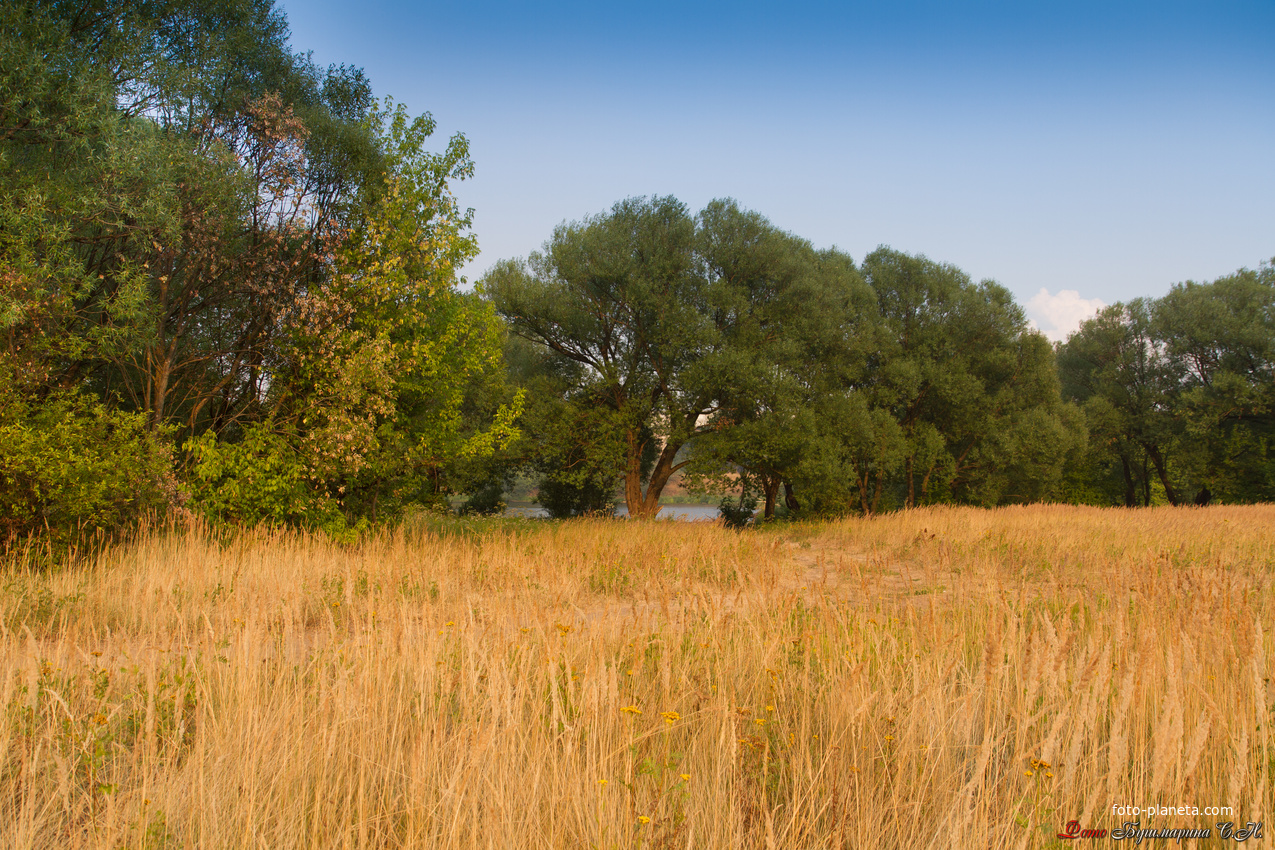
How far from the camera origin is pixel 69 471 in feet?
25.4

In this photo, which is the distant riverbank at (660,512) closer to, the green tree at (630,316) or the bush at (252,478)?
the green tree at (630,316)

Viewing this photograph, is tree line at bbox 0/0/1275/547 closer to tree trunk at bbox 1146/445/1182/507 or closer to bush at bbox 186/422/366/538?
bush at bbox 186/422/366/538

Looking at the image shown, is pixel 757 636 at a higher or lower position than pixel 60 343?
lower

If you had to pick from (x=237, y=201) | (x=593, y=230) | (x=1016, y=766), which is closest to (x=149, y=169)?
(x=237, y=201)

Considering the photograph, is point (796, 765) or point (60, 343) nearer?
point (796, 765)

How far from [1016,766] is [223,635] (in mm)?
5095

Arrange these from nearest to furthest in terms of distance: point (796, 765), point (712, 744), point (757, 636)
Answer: point (796, 765)
point (712, 744)
point (757, 636)

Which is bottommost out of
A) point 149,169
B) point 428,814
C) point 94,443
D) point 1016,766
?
point 428,814

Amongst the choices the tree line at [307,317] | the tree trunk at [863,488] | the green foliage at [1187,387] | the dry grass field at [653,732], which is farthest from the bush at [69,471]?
the green foliage at [1187,387]

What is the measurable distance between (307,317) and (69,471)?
4.27m

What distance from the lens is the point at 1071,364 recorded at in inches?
1527

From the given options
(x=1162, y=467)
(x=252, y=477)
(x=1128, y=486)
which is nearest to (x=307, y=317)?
(x=252, y=477)

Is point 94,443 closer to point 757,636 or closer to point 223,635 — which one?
point 223,635

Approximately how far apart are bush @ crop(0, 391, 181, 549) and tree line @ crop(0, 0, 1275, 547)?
4cm
